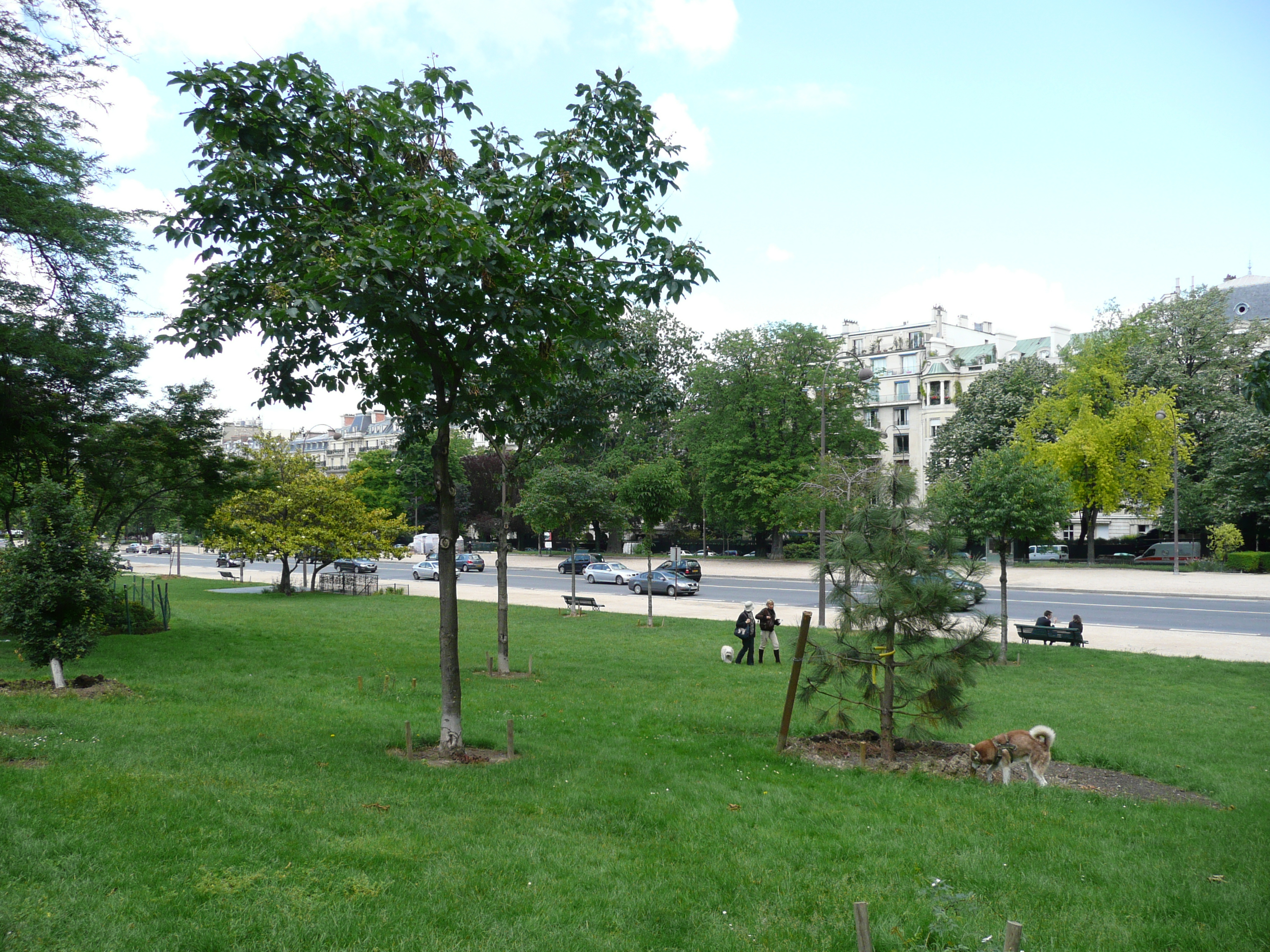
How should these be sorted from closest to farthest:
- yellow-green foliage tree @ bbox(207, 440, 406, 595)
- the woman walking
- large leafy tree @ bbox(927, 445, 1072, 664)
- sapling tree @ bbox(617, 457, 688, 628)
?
the woman walking, large leafy tree @ bbox(927, 445, 1072, 664), sapling tree @ bbox(617, 457, 688, 628), yellow-green foliage tree @ bbox(207, 440, 406, 595)

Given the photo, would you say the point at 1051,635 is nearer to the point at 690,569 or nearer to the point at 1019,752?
the point at 1019,752

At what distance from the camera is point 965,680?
9719mm

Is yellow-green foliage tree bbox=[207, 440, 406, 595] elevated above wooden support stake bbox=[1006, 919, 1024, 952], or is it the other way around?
yellow-green foliage tree bbox=[207, 440, 406, 595]

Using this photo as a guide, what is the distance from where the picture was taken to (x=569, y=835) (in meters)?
7.00

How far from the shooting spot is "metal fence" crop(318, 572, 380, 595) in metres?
39.3

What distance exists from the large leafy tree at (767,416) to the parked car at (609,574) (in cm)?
1199

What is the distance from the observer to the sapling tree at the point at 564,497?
2834 cm

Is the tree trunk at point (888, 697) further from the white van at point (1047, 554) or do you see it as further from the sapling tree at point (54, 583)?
the white van at point (1047, 554)

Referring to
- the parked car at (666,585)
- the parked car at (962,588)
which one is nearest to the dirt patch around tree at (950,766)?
the parked car at (962,588)

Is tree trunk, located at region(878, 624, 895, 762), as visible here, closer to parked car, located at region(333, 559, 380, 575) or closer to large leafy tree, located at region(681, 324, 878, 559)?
parked car, located at region(333, 559, 380, 575)

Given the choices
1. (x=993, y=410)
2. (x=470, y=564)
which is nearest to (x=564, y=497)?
(x=470, y=564)

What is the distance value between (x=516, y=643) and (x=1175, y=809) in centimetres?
1579

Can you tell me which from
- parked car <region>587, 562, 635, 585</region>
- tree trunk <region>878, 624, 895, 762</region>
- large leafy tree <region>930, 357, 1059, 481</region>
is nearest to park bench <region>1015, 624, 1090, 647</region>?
tree trunk <region>878, 624, 895, 762</region>

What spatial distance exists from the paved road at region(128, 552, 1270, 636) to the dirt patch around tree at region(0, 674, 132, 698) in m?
16.0
